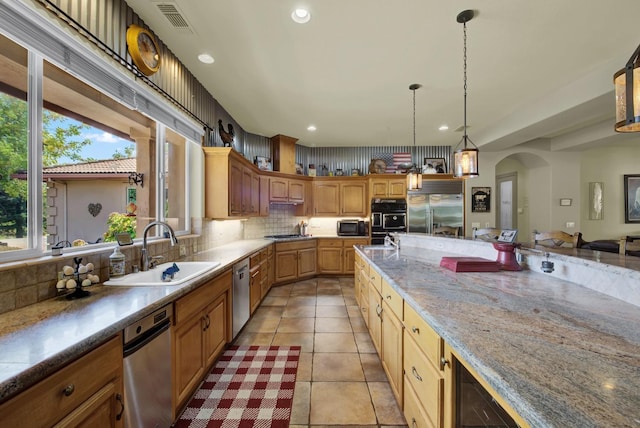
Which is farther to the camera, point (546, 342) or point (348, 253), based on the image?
point (348, 253)

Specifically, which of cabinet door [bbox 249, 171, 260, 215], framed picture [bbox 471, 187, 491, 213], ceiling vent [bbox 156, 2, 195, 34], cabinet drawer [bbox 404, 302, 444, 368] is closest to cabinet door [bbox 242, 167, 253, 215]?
cabinet door [bbox 249, 171, 260, 215]

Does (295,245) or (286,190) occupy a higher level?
(286,190)

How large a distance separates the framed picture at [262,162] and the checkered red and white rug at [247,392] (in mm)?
3352

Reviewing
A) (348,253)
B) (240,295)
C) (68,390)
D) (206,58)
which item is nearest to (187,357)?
(68,390)

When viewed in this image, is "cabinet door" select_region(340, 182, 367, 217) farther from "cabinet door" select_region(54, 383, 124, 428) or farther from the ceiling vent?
"cabinet door" select_region(54, 383, 124, 428)

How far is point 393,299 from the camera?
5.78 feet

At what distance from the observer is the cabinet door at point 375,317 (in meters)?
2.14

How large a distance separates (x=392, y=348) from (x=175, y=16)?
10.0 feet

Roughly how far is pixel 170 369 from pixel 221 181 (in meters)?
2.25

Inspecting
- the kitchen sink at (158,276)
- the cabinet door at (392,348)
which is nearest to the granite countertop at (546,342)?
the cabinet door at (392,348)

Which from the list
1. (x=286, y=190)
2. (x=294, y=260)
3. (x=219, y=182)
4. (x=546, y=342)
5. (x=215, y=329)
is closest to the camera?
(x=546, y=342)

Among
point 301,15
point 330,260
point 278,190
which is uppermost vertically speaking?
point 301,15

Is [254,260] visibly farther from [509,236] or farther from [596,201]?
[596,201]

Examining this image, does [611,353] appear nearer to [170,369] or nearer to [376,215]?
[170,369]
